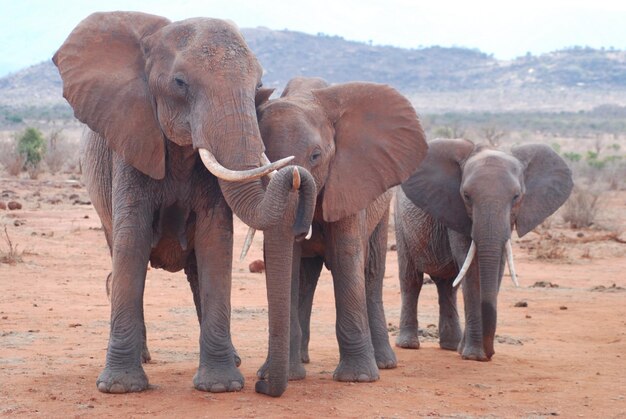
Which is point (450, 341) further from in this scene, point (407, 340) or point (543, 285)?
point (543, 285)

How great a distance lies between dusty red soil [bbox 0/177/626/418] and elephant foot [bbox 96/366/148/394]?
63 millimetres

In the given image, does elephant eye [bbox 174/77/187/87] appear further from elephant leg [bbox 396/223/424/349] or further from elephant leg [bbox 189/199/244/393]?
elephant leg [bbox 396/223/424/349]

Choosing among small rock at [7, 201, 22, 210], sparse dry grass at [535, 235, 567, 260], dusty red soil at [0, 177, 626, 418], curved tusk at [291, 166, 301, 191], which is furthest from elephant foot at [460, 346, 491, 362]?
small rock at [7, 201, 22, 210]

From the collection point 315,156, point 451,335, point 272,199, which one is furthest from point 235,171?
point 451,335

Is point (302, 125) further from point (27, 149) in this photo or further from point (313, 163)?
point (27, 149)

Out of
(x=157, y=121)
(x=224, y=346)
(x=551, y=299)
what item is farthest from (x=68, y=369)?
(x=551, y=299)

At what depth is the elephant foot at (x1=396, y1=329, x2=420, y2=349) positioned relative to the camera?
9273mm

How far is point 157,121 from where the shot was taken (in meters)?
6.56

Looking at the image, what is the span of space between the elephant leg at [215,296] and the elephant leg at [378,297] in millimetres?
1485

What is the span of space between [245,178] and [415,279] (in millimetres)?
3973

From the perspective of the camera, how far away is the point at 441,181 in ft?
29.4

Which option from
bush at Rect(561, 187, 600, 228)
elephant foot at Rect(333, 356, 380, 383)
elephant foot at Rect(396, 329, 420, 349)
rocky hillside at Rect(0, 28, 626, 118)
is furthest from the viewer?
rocky hillside at Rect(0, 28, 626, 118)

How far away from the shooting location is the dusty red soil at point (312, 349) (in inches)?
253

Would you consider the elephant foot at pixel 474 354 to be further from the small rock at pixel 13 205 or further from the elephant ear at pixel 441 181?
the small rock at pixel 13 205
